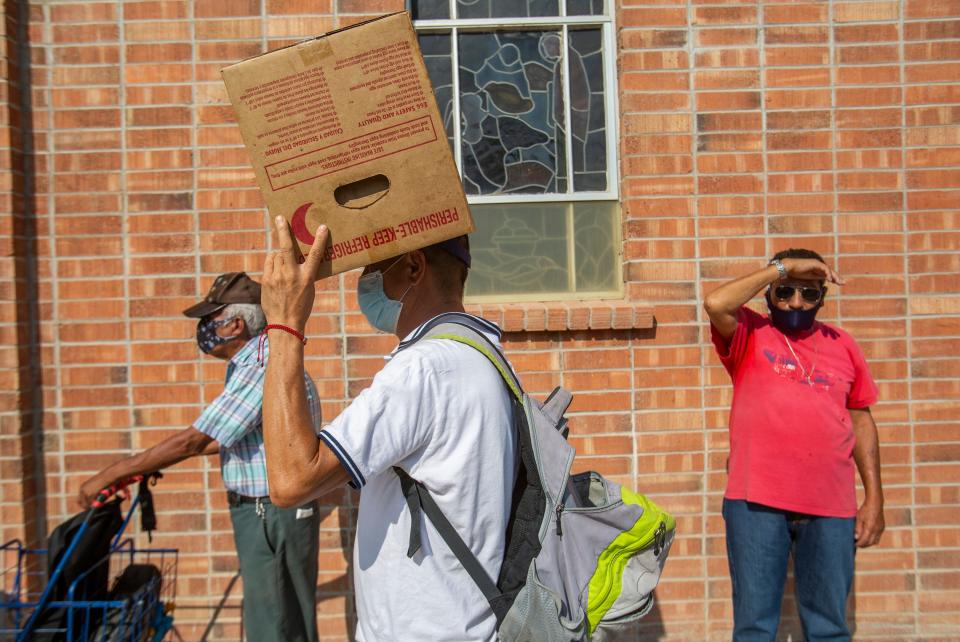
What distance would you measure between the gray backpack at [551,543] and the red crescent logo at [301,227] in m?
0.33

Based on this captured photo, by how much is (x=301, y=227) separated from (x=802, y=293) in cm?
238

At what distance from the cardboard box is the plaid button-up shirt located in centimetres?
160

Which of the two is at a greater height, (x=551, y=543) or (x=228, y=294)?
(x=228, y=294)

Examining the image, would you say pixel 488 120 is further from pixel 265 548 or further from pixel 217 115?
pixel 265 548

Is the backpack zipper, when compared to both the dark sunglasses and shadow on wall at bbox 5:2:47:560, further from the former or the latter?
shadow on wall at bbox 5:2:47:560

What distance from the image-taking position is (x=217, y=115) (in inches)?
161

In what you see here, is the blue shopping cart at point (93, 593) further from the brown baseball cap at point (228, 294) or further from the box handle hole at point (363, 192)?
the box handle hole at point (363, 192)

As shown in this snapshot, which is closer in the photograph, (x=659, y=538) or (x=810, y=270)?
(x=659, y=538)

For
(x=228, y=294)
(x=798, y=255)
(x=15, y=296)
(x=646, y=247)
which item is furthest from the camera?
(x=646, y=247)

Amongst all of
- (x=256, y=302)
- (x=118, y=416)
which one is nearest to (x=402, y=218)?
(x=256, y=302)

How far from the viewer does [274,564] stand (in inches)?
138

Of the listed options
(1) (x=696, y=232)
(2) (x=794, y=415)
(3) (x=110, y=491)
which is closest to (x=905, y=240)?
(1) (x=696, y=232)

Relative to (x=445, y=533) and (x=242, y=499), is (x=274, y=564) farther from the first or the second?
(x=445, y=533)

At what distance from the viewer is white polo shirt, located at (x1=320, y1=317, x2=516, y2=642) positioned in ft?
5.51
